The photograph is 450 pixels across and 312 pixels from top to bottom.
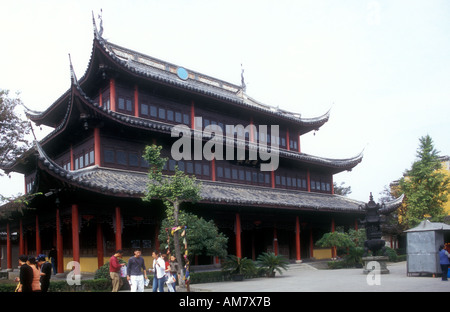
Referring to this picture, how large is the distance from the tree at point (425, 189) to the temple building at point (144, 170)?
5.84 metres

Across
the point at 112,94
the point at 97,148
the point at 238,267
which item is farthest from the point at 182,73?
the point at 238,267

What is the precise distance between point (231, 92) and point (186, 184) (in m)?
16.8

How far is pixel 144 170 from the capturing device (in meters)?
21.6

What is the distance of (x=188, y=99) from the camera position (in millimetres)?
24734

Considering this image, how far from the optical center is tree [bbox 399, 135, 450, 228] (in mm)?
34062

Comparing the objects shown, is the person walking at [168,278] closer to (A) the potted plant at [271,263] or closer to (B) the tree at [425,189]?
(A) the potted plant at [271,263]

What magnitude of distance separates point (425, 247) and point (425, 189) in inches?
780

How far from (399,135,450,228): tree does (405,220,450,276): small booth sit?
59.1 feet

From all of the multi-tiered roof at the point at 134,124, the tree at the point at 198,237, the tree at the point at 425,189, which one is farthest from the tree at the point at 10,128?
the tree at the point at 425,189

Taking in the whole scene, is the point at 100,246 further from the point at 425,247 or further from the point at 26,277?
the point at 425,247

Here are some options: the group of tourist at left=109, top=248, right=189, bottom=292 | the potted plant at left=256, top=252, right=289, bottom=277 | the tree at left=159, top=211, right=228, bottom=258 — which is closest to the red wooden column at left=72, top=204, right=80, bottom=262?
the tree at left=159, top=211, right=228, bottom=258

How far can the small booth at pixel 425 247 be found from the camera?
1639 centimetres

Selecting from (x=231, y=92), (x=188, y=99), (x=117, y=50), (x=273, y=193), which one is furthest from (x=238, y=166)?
(x=117, y=50)

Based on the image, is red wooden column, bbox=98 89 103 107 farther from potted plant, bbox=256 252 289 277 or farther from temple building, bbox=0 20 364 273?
potted plant, bbox=256 252 289 277
